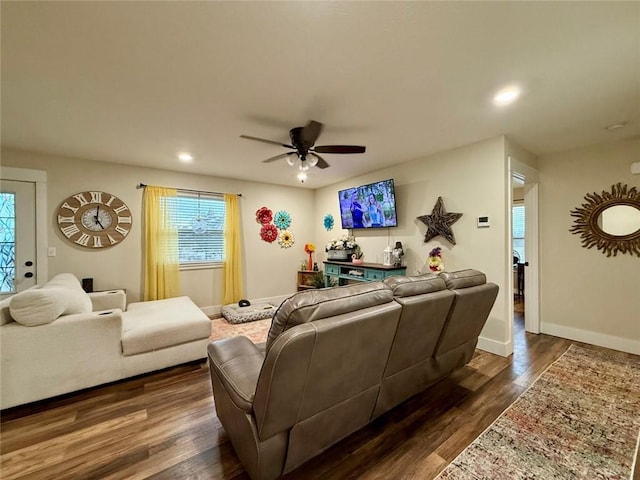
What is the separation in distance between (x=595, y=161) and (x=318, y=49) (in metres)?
3.77

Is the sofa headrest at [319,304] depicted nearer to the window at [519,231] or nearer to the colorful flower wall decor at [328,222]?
the colorful flower wall decor at [328,222]

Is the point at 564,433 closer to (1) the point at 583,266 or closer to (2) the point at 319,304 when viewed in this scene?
(2) the point at 319,304

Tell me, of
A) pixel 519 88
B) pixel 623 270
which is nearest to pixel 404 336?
pixel 519 88

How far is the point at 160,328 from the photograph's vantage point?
102 inches

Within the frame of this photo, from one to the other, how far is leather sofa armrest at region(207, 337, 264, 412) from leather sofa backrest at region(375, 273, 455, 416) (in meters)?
0.85

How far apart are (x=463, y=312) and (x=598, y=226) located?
8.76ft

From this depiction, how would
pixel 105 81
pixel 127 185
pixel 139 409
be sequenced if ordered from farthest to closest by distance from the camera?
pixel 127 185, pixel 139 409, pixel 105 81

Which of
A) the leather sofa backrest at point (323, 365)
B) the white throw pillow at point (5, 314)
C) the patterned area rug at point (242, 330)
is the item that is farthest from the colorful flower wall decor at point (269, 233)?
the leather sofa backrest at point (323, 365)

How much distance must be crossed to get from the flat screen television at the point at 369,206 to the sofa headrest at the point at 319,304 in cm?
278

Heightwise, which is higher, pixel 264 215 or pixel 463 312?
pixel 264 215

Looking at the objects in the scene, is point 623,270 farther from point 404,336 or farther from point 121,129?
point 121,129

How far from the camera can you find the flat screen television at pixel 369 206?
4090 mm

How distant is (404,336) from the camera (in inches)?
66.1

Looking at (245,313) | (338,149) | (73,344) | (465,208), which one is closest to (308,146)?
(338,149)
